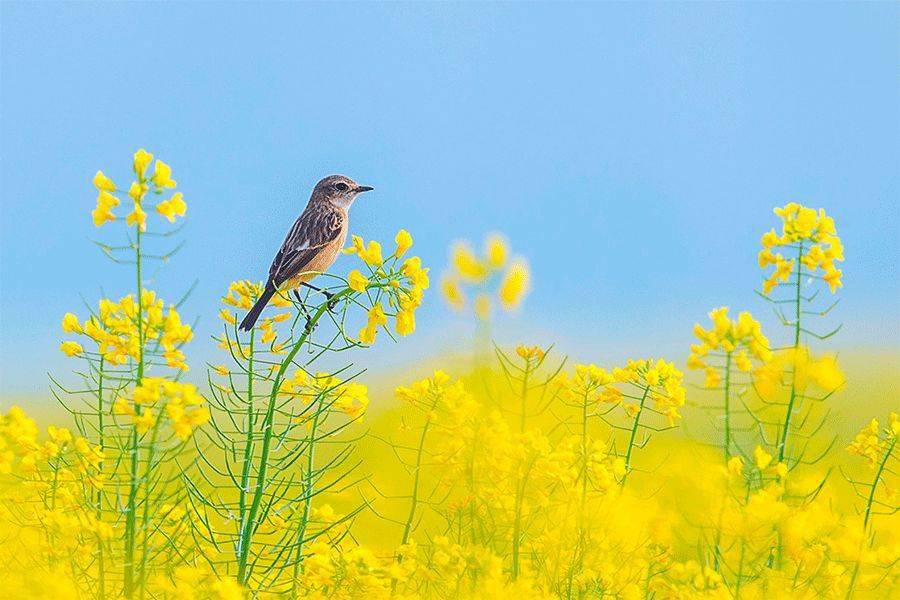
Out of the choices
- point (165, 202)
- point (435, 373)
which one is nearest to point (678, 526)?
point (435, 373)


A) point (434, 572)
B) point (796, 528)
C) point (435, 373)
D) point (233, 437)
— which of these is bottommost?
point (434, 572)

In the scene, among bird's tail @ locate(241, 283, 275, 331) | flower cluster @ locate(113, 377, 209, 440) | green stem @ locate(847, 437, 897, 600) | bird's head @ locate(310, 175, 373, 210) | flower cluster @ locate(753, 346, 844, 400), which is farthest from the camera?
bird's head @ locate(310, 175, 373, 210)

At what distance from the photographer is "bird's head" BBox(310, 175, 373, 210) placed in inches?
237

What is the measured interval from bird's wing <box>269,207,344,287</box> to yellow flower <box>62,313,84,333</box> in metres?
1.55

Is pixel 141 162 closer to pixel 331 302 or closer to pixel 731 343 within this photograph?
pixel 331 302

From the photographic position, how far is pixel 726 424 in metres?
2.77

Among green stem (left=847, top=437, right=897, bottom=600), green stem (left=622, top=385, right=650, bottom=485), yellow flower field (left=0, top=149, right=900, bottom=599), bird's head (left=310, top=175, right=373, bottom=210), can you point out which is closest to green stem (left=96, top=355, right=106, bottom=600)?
yellow flower field (left=0, top=149, right=900, bottom=599)

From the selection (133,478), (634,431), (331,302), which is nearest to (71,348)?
(133,478)

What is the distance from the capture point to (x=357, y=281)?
2760 millimetres

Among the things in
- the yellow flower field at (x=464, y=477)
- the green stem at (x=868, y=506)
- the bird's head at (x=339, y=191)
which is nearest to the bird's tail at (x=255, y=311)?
the yellow flower field at (x=464, y=477)

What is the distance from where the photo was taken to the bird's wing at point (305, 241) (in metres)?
4.60

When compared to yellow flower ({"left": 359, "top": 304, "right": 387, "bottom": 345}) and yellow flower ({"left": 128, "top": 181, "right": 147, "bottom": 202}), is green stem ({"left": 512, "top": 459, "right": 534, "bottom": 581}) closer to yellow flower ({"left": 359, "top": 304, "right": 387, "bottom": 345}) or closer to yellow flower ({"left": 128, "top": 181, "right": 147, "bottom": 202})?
yellow flower ({"left": 359, "top": 304, "right": 387, "bottom": 345})

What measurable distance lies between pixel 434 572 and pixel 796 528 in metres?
1.09

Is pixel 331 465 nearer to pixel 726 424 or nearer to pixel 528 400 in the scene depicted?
pixel 528 400
